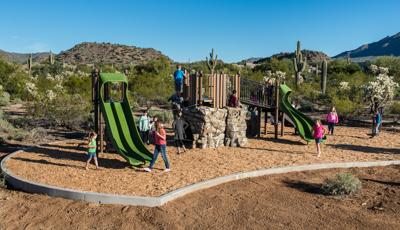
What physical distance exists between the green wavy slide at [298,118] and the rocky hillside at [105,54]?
264 feet

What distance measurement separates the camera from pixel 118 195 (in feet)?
30.0

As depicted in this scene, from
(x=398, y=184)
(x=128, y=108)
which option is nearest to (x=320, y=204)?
(x=398, y=184)

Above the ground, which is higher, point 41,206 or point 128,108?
point 128,108

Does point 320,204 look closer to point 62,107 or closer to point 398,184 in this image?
point 398,184

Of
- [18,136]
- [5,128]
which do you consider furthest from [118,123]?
[5,128]

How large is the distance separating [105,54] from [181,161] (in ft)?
307

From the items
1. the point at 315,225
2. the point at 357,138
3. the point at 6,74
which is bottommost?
the point at 315,225

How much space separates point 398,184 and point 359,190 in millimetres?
1436

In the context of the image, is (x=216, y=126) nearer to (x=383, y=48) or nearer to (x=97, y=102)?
(x=97, y=102)

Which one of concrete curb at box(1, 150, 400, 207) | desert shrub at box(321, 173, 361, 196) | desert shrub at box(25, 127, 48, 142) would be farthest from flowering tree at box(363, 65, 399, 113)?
desert shrub at box(25, 127, 48, 142)

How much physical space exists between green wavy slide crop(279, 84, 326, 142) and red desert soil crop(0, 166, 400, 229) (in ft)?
20.9

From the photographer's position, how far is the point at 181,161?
13.0 m

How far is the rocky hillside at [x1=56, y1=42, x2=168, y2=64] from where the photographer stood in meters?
98.4

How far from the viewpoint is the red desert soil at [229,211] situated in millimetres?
Answer: 8094
